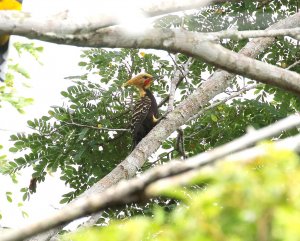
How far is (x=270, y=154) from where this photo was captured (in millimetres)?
822

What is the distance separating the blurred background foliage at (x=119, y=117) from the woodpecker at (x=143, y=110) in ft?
0.28

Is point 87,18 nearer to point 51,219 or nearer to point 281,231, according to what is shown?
point 51,219

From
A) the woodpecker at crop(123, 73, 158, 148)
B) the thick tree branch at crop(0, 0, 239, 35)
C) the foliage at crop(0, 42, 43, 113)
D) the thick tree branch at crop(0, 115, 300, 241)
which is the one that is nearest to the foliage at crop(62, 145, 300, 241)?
the thick tree branch at crop(0, 115, 300, 241)

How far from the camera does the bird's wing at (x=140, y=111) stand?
4664mm

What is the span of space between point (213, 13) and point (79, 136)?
1343 millimetres

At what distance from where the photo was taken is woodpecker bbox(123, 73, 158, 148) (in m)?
4.66

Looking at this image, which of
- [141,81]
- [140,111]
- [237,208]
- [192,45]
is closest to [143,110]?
[140,111]

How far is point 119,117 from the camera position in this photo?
4.78m

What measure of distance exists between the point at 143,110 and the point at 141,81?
0.23 m

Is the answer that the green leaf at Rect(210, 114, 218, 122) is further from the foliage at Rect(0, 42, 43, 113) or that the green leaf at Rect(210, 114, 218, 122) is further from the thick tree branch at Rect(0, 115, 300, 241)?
the thick tree branch at Rect(0, 115, 300, 241)

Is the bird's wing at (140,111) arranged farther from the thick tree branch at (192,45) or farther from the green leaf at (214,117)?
the thick tree branch at (192,45)

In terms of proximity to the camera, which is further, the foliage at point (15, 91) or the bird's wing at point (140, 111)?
the bird's wing at point (140, 111)


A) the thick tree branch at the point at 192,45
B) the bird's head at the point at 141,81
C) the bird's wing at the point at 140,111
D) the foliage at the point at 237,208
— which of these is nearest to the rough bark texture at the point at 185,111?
the bird's wing at the point at 140,111

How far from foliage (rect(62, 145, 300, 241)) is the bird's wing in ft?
12.5
